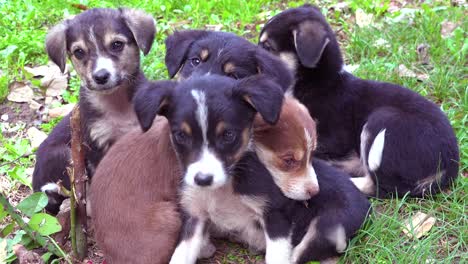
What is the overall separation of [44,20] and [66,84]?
162cm

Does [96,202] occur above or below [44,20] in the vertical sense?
above

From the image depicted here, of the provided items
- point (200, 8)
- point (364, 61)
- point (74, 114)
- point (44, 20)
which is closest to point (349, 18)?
point (364, 61)

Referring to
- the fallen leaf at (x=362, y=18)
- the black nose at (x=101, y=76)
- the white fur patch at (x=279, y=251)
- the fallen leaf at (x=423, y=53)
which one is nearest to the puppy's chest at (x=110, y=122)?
the black nose at (x=101, y=76)

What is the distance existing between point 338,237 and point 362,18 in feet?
13.0

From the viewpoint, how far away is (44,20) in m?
7.96

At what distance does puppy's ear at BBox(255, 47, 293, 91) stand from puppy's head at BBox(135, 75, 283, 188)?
0.69 m

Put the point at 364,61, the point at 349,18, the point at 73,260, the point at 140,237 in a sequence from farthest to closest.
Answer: the point at 349,18 → the point at 364,61 → the point at 73,260 → the point at 140,237

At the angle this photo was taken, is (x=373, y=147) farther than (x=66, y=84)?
No

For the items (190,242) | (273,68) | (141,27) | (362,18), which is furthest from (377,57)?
(190,242)

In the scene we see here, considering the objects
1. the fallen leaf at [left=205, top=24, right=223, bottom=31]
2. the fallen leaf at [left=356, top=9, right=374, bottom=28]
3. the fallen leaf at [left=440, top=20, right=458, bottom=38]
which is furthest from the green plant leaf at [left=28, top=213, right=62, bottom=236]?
the fallen leaf at [left=440, top=20, right=458, bottom=38]

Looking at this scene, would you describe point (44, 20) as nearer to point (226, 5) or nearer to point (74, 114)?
point (226, 5)

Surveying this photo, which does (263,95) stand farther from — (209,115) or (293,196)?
(293,196)

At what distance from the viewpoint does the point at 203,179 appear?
11.9ft

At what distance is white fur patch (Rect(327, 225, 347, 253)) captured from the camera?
13.3 feet
